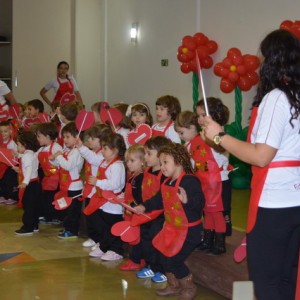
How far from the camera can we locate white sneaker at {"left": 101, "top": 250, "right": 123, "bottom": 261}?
5.08 m

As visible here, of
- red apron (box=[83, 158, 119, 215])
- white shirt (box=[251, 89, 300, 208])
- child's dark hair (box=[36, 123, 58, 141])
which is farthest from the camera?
child's dark hair (box=[36, 123, 58, 141])

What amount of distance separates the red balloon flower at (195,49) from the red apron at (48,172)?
293 cm

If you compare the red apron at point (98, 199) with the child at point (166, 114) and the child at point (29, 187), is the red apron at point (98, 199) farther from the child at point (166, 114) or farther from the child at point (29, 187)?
the child at point (29, 187)

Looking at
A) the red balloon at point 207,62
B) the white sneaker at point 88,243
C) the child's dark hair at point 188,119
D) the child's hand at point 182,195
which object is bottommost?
the white sneaker at point 88,243

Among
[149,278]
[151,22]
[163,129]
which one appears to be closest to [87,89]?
[151,22]

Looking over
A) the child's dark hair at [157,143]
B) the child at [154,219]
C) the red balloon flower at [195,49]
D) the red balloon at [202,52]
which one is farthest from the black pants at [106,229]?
the red balloon at [202,52]

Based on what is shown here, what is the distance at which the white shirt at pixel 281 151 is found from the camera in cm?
247

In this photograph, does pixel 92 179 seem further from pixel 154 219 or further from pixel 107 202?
pixel 154 219

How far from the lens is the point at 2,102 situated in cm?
814

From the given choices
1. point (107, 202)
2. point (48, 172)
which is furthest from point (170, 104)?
point (48, 172)

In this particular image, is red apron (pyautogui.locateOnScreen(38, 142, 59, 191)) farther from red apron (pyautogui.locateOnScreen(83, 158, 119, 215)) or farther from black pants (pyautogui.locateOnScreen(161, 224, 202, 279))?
black pants (pyautogui.locateOnScreen(161, 224, 202, 279))

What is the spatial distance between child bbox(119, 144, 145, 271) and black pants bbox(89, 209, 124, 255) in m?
0.29

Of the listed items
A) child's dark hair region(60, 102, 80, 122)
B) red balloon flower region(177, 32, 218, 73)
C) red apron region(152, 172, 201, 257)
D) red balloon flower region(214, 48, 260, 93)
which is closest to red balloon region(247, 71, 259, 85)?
red balloon flower region(214, 48, 260, 93)

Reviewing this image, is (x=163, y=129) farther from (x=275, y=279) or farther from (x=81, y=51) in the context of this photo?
(x=81, y=51)
